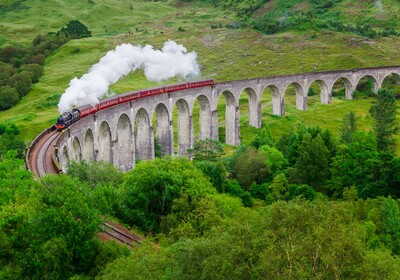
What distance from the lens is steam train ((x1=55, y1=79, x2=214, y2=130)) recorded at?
55.3 meters

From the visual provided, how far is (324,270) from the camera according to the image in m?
20.5

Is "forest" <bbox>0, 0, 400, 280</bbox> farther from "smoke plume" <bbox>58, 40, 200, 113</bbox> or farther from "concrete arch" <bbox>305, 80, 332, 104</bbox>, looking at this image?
"smoke plume" <bbox>58, 40, 200, 113</bbox>

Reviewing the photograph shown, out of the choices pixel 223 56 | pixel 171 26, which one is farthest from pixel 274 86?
pixel 171 26

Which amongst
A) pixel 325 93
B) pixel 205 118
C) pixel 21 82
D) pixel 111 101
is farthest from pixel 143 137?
pixel 21 82

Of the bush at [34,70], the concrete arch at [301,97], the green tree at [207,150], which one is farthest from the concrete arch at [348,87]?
the bush at [34,70]

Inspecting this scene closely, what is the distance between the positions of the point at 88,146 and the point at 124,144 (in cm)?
907

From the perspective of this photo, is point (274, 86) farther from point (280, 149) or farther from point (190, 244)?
point (190, 244)

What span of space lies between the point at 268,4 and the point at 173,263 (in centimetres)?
17405

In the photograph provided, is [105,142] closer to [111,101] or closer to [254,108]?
[111,101]

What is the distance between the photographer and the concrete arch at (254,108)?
91938mm

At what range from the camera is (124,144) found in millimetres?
71000

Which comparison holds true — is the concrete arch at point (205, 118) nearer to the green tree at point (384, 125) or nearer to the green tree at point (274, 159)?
the green tree at point (274, 159)

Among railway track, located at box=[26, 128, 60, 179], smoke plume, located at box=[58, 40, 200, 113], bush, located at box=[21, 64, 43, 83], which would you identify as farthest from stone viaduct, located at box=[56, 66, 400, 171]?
bush, located at box=[21, 64, 43, 83]

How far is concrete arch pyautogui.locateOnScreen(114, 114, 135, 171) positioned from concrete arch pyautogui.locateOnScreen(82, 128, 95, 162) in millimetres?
5924
